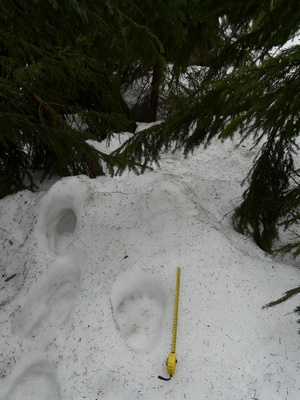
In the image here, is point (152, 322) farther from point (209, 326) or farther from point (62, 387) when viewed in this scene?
point (62, 387)

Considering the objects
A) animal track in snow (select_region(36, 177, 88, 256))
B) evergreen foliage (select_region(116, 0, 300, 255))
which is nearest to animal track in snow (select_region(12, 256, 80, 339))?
animal track in snow (select_region(36, 177, 88, 256))

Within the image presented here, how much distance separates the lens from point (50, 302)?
13.3ft

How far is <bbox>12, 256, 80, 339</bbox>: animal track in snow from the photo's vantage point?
3.78 meters

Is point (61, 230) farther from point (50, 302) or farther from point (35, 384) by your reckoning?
point (35, 384)

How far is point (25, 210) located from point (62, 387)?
3.12m

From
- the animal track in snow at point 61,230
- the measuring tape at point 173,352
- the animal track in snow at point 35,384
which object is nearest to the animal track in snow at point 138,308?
the measuring tape at point 173,352

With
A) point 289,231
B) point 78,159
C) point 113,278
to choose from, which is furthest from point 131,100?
point 113,278

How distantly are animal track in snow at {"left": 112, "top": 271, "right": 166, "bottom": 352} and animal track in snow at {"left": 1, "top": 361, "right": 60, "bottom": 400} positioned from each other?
2.68 feet

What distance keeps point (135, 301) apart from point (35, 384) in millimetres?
1282

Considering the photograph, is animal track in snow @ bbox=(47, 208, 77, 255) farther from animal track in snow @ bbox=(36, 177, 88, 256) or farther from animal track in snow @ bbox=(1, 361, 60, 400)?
animal track in snow @ bbox=(1, 361, 60, 400)

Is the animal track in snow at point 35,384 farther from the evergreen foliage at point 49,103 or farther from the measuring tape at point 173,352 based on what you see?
the evergreen foliage at point 49,103

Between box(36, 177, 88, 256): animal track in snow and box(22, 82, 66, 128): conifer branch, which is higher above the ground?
box(22, 82, 66, 128): conifer branch

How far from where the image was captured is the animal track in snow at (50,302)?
3.78 metres

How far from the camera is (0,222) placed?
17.7 feet
